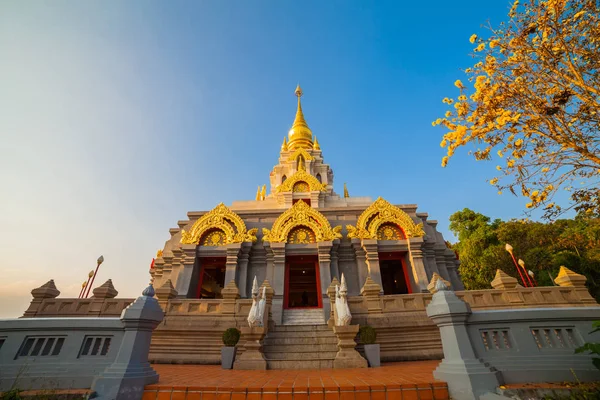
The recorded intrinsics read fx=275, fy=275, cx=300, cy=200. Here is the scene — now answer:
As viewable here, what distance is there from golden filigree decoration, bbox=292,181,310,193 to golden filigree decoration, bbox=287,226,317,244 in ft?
28.2

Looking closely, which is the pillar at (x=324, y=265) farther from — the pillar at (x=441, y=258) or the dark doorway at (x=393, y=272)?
the pillar at (x=441, y=258)

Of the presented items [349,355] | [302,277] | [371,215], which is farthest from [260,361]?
[302,277]

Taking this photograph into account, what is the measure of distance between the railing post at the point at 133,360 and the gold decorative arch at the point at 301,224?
404 inches

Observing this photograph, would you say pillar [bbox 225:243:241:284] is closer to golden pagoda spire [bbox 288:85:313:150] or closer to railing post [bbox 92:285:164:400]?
railing post [bbox 92:285:164:400]


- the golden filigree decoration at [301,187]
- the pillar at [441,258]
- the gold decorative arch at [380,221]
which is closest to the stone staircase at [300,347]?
the gold decorative arch at [380,221]

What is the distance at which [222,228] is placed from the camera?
646 inches

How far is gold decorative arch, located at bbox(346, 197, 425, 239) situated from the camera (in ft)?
51.5

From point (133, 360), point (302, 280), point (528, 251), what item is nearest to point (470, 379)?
point (133, 360)

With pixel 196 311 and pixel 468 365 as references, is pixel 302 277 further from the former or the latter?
pixel 468 365

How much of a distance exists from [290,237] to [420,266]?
727 centimetres

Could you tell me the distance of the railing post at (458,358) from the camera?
14.2 feet

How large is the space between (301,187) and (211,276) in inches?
414

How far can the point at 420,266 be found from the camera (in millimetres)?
14695

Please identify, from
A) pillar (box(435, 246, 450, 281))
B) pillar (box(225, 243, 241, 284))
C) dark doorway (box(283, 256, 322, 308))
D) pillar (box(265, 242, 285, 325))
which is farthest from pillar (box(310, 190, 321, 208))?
pillar (box(435, 246, 450, 281))
